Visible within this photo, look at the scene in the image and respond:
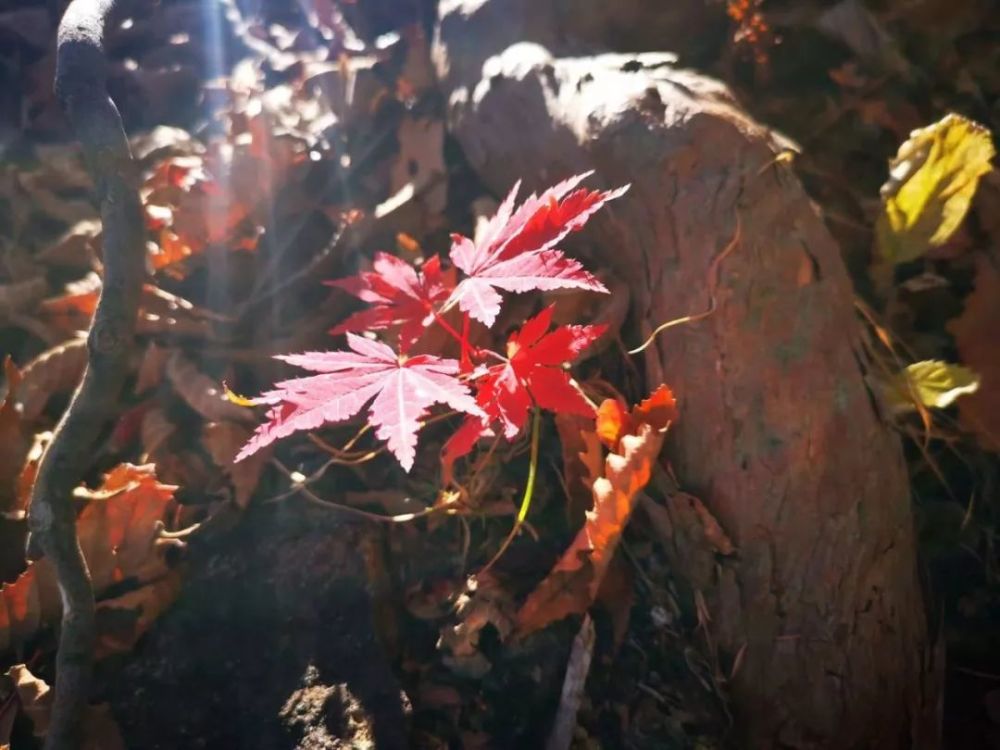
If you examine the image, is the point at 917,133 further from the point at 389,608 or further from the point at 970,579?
the point at 389,608

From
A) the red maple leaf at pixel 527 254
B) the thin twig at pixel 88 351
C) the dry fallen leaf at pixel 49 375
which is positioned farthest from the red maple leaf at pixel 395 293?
the dry fallen leaf at pixel 49 375

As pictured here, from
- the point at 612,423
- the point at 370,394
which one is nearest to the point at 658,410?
the point at 612,423

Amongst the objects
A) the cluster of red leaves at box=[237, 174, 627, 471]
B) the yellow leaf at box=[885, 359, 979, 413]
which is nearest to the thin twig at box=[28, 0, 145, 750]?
the cluster of red leaves at box=[237, 174, 627, 471]

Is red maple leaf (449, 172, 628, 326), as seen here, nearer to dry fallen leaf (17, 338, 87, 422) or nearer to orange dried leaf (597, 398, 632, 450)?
orange dried leaf (597, 398, 632, 450)

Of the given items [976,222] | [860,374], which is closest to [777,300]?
[860,374]

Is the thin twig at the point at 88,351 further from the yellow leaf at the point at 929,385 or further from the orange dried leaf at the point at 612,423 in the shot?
the yellow leaf at the point at 929,385

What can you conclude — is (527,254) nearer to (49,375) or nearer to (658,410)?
(658,410)

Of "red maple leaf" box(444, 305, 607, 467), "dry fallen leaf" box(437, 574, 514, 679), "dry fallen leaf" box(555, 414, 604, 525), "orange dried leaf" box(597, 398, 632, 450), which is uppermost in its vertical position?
"red maple leaf" box(444, 305, 607, 467)
